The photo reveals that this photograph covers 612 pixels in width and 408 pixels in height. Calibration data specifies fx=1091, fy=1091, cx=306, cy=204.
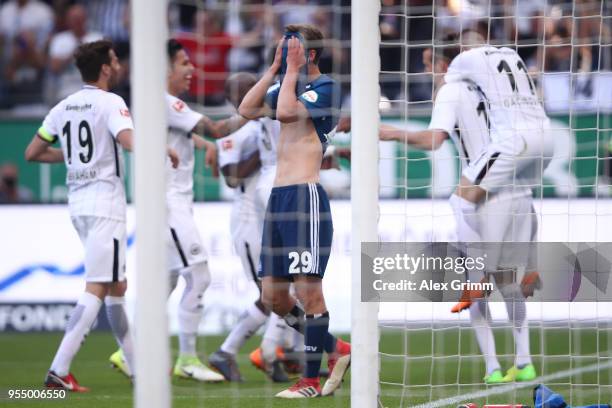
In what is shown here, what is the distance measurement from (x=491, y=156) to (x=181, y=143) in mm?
2245

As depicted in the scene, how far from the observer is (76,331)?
6844 millimetres

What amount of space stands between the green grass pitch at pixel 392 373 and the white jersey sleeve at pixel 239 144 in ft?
5.33

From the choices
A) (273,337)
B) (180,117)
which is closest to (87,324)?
(273,337)

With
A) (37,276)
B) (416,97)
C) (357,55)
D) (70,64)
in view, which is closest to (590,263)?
(357,55)

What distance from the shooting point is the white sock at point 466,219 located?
24.4 ft

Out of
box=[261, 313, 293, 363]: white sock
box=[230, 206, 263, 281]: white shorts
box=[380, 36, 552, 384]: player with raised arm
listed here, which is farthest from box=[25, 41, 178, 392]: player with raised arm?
box=[380, 36, 552, 384]: player with raised arm

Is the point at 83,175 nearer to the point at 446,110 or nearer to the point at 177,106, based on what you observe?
the point at 177,106

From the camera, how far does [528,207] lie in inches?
298

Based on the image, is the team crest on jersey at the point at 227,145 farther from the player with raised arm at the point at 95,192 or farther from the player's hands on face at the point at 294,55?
the player's hands on face at the point at 294,55

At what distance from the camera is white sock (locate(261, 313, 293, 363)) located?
7625mm

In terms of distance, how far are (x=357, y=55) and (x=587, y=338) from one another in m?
6.56

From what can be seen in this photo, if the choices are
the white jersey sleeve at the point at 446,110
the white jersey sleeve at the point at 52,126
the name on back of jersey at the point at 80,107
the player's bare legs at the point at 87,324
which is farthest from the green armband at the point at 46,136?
the white jersey sleeve at the point at 446,110

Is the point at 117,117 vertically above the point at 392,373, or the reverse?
the point at 117,117

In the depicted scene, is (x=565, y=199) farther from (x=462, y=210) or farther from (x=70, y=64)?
(x=70, y=64)
